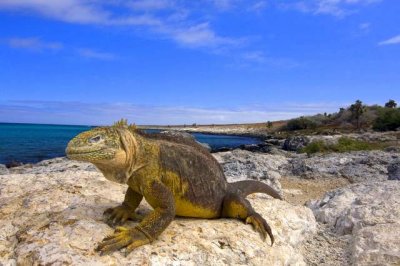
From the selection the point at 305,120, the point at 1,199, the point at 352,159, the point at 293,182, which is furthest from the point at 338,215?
the point at 305,120

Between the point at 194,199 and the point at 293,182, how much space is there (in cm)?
996

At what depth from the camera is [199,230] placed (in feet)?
15.8

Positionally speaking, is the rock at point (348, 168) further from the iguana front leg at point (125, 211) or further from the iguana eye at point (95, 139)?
the iguana eye at point (95, 139)

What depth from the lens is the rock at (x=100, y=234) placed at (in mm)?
4129

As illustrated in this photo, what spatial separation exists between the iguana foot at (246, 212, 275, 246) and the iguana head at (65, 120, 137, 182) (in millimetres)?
1797

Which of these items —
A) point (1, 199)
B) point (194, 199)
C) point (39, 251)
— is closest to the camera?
point (39, 251)

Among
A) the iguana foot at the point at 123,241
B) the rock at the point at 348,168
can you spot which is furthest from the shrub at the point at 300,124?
the iguana foot at the point at 123,241

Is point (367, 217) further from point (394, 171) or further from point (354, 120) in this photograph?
point (354, 120)

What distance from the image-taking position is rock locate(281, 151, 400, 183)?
1478 cm

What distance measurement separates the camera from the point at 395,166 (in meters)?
14.4

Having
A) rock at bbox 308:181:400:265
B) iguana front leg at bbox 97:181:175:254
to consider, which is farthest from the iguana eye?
rock at bbox 308:181:400:265

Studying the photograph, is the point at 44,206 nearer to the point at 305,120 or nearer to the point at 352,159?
the point at 352,159

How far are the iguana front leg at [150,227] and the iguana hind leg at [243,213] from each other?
42.5 inches

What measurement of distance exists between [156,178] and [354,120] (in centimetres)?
9336
